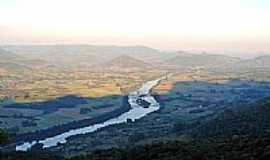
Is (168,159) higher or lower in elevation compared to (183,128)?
higher

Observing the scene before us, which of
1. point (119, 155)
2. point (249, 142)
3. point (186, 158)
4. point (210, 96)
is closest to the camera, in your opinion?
point (186, 158)

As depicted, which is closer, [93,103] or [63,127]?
[63,127]

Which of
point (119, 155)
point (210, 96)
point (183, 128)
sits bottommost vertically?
point (210, 96)

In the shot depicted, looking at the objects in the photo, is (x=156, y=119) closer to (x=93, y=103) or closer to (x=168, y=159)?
(x=93, y=103)

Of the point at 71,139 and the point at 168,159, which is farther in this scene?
the point at 71,139

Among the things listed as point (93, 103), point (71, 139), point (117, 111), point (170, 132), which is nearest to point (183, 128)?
point (170, 132)

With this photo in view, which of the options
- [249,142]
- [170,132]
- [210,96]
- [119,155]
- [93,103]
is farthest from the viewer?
[210,96]

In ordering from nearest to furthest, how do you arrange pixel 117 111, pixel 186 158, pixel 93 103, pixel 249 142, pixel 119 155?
pixel 186 158 → pixel 249 142 → pixel 119 155 → pixel 117 111 → pixel 93 103

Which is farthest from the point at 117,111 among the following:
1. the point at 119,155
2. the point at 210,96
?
the point at 119,155

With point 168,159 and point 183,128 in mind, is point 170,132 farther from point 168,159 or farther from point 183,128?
point 168,159
